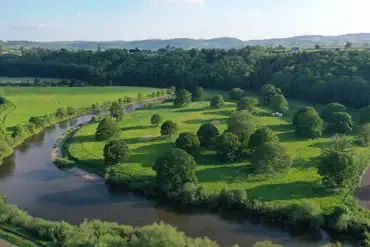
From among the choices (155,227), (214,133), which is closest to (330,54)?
(214,133)

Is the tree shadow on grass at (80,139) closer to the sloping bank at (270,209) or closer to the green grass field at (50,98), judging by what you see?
the green grass field at (50,98)

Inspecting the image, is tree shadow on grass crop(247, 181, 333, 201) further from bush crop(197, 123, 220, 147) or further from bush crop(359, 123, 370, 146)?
bush crop(359, 123, 370, 146)

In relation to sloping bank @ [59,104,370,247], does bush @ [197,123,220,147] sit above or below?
above

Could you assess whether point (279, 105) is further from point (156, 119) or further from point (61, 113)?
point (61, 113)

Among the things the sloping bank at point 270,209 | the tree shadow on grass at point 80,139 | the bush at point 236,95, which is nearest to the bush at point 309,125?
the sloping bank at point 270,209

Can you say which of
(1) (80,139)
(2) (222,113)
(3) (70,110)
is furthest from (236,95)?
(1) (80,139)

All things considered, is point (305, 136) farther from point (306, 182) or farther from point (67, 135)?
point (67, 135)

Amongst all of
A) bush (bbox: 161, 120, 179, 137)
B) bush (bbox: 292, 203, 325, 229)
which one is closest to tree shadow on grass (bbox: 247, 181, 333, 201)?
bush (bbox: 292, 203, 325, 229)
